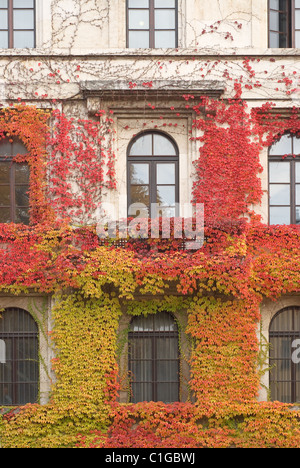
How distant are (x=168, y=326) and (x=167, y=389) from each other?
5.28 feet

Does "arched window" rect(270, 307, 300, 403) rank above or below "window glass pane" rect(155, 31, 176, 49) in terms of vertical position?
below

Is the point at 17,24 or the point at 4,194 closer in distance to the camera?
the point at 4,194

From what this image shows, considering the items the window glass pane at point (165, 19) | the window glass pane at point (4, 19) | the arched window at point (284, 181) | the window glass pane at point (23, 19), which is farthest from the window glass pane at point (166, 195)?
the window glass pane at point (4, 19)

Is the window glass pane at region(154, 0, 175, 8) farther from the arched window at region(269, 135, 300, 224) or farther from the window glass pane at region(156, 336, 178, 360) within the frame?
the window glass pane at region(156, 336, 178, 360)

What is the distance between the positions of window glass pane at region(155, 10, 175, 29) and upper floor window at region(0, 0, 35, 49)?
335 cm

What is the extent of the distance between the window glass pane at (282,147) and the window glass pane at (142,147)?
10.7 ft

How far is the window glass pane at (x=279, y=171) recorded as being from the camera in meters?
15.5

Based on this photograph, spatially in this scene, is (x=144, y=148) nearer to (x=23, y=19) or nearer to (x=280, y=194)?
(x=280, y=194)

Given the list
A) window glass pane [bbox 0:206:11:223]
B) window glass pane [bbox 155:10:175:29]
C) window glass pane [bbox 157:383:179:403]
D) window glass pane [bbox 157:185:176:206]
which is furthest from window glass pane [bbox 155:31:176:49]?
window glass pane [bbox 157:383:179:403]

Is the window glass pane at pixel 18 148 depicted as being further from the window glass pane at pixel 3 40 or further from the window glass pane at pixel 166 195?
the window glass pane at pixel 166 195

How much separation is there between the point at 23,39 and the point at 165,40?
383cm

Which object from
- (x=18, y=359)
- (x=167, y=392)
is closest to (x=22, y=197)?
(x=18, y=359)

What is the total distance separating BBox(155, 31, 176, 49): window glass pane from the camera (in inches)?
615

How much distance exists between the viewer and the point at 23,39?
15.5 metres
